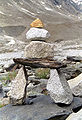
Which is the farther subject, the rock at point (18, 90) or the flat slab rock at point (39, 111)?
the rock at point (18, 90)

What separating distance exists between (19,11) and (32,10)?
8623mm

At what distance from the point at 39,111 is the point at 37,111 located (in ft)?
0.19

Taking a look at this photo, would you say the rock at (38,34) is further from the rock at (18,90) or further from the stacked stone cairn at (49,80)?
the rock at (18,90)

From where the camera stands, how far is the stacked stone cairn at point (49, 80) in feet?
18.2

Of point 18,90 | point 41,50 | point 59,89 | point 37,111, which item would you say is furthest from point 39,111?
point 41,50

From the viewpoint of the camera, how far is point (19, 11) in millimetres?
85688

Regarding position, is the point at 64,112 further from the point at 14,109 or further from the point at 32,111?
the point at 14,109

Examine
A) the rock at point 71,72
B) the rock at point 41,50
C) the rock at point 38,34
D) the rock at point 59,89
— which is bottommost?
the rock at point 71,72

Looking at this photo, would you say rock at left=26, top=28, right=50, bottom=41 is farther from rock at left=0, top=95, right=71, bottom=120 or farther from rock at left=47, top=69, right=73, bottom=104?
rock at left=0, top=95, right=71, bottom=120

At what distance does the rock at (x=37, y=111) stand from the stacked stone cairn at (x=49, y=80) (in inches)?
10.0

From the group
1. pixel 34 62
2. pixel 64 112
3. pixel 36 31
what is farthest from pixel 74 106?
pixel 36 31

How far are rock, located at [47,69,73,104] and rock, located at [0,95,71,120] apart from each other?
0.84 feet

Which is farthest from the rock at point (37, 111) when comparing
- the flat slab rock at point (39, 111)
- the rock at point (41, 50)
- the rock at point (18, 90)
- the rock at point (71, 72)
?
the rock at point (71, 72)

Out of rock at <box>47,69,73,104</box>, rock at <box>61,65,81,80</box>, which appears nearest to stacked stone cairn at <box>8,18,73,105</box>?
rock at <box>47,69,73,104</box>
